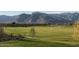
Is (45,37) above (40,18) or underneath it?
underneath

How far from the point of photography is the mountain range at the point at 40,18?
1924 mm

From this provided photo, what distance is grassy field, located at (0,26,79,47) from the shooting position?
1.91 meters

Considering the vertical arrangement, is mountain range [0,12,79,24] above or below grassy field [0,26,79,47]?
above

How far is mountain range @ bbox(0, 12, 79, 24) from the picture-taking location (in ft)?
6.31

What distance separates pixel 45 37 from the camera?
1918 mm

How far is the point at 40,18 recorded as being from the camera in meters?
1.93

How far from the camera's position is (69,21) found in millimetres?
1927

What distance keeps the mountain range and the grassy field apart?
0.06m

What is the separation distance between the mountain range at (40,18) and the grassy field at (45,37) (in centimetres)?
6

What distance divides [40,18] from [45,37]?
0.66 feet
